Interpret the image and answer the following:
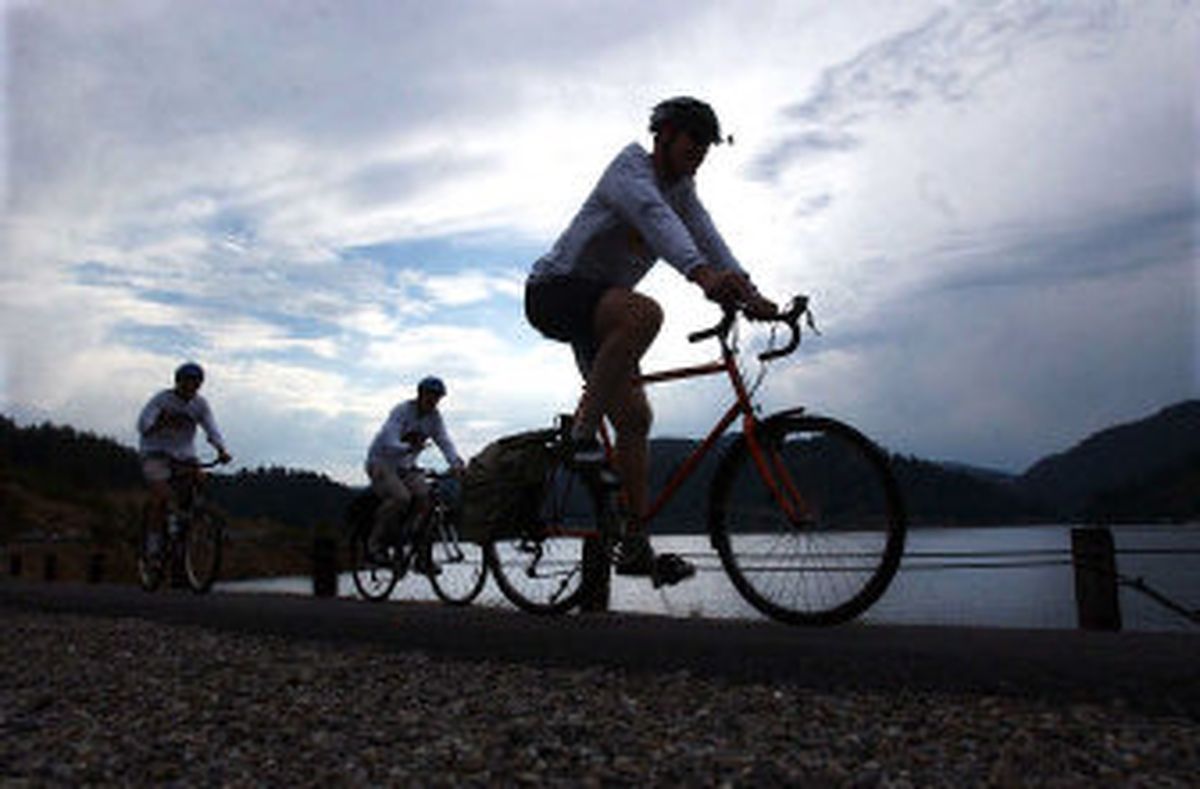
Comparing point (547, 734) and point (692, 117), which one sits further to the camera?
point (692, 117)

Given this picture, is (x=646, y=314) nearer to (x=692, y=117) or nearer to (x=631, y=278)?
(x=631, y=278)

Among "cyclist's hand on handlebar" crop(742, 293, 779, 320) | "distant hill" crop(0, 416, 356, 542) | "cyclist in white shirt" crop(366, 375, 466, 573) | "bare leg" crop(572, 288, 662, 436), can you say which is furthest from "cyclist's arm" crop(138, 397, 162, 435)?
"distant hill" crop(0, 416, 356, 542)

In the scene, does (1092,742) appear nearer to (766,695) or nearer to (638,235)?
(766,695)

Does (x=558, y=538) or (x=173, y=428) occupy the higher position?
(x=173, y=428)

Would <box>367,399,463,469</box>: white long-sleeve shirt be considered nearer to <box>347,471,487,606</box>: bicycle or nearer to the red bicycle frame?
<box>347,471,487,606</box>: bicycle

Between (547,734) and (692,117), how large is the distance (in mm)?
3104

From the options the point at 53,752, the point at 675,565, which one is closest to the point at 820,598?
the point at 675,565

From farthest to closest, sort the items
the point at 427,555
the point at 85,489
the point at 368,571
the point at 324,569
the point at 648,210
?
the point at 85,489
the point at 324,569
the point at 368,571
the point at 427,555
the point at 648,210

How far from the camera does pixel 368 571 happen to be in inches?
445

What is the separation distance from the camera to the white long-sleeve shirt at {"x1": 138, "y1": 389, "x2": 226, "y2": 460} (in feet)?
35.1

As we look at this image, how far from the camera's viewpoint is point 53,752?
2707 mm

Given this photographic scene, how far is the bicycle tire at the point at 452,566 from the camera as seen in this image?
884cm

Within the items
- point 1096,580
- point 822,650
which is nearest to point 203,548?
point 1096,580

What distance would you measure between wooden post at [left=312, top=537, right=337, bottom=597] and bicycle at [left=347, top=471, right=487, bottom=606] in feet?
4.56
